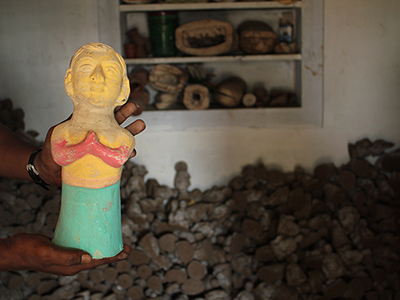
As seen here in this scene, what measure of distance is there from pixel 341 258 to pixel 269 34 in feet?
5.57

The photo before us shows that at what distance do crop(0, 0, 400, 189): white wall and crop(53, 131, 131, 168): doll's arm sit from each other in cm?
175

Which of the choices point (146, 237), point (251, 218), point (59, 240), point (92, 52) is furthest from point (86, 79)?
point (251, 218)

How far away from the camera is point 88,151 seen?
1.39m

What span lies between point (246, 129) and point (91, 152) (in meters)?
1.91

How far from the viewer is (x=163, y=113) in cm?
313

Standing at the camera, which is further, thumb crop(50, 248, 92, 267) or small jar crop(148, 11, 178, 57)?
small jar crop(148, 11, 178, 57)

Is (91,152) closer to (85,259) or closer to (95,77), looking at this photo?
(95,77)

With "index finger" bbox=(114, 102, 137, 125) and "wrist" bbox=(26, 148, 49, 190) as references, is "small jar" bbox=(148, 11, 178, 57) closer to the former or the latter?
Answer: "index finger" bbox=(114, 102, 137, 125)

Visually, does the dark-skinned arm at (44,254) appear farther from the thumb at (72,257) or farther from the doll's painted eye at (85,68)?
the doll's painted eye at (85,68)

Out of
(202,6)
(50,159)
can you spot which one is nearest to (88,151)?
(50,159)

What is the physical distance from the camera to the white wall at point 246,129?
302 cm

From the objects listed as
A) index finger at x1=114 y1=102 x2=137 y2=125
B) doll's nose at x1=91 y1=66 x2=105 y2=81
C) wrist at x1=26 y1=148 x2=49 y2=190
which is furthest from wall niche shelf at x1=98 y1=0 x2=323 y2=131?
doll's nose at x1=91 y1=66 x2=105 y2=81

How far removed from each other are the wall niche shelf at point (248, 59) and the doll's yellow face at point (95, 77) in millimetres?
1605

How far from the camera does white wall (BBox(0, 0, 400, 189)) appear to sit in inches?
119
